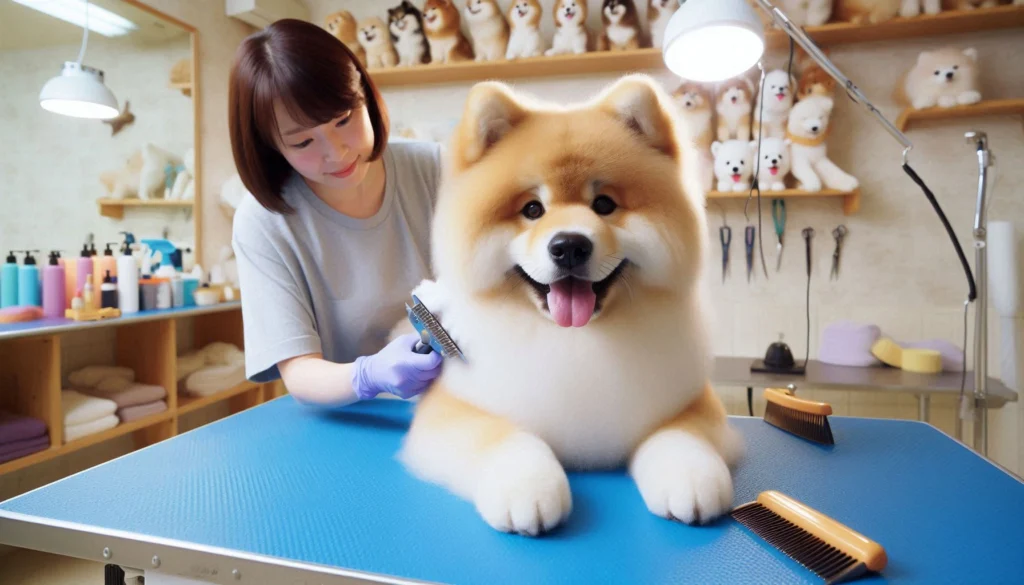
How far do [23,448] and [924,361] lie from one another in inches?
121

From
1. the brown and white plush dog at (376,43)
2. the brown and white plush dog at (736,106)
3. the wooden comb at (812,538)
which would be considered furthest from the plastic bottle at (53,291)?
the brown and white plush dog at (736,106)

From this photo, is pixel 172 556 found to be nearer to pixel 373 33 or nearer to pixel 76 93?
pixel 76 93

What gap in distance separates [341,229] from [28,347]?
4.65 ft

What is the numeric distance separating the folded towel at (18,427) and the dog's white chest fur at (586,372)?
1.71m

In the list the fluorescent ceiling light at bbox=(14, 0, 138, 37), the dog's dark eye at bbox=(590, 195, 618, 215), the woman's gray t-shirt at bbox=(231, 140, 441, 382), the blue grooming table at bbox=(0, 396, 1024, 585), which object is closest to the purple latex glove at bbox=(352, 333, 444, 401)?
the blue grooming table at bbox=(0, 396, 1024, 585)

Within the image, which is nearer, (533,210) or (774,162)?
(533,210)

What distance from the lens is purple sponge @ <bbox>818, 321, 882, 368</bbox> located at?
7.36 feet

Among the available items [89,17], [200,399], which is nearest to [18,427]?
[200,399]

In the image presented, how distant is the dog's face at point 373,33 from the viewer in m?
2.80

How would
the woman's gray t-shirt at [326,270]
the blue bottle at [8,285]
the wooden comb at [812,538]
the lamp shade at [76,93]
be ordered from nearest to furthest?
the wooden comb at [812,538] → the woman's gray t-shirt at [326,270] → the blue bottle at [8,285] → the lamp shade at [76,93]

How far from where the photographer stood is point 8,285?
1934 mm

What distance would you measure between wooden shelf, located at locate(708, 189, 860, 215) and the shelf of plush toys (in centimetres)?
225

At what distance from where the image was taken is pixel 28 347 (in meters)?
1.79

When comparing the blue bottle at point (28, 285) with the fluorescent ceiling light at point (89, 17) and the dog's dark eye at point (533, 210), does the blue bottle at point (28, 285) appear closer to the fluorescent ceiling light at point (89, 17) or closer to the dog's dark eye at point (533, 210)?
the fluorescent ceiling light at point (89, 17)
